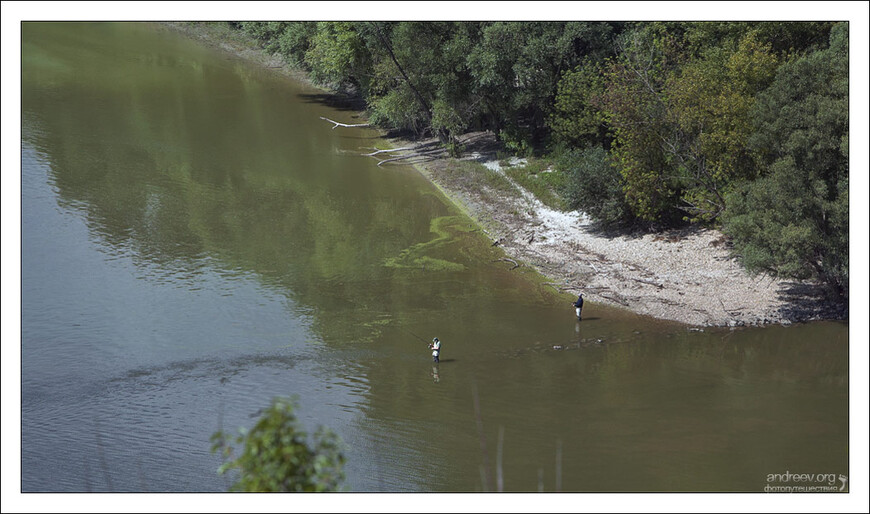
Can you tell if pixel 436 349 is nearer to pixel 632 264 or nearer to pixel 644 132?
pixel 632 264

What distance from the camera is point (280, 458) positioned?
11.7m

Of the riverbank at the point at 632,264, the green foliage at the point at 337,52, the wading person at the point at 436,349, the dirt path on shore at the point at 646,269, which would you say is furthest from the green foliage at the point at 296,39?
the wading person at the point at 436,349

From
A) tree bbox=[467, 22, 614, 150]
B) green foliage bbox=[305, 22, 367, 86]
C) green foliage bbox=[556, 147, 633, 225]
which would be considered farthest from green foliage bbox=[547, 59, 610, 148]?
green foliage bbox=[305, 22, 367, 86]

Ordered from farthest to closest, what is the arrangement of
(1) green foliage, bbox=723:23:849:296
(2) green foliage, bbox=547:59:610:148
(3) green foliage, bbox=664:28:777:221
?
(2) green foliage, bbox=547:59:610:148 < (3) green foliage, bbox=664:28:777:221 < (1) green foliage, bbox=723:23:849:296

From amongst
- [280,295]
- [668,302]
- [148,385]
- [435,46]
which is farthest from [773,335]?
[435,46]

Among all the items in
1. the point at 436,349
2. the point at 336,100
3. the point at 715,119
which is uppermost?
the point at 715,119

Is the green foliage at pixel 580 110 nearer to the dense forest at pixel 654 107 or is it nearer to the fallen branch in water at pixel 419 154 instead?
the dense forest at pixel 654 107

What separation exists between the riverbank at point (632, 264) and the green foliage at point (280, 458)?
24480 mm

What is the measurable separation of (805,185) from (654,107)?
9.42 m

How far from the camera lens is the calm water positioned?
2538 cm

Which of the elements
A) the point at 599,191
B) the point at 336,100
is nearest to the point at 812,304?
the point at 599,191

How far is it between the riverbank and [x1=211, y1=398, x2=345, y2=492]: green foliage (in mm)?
24480

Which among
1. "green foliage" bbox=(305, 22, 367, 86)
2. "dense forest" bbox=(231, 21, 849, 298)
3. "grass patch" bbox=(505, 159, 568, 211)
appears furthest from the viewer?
"green foliage" bbox=(305, 22, 367, 86)

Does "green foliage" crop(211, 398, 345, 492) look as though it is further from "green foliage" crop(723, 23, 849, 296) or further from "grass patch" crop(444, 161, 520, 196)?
"grass patch" crop(444, 161, 520, 196)
